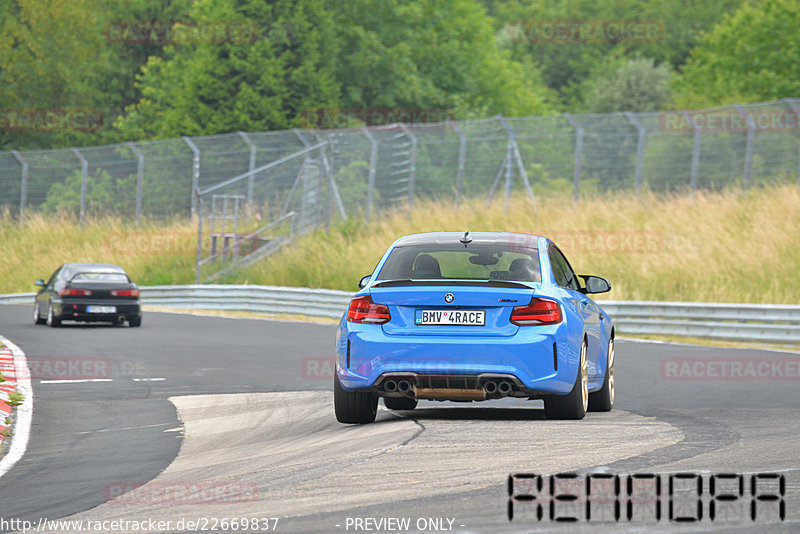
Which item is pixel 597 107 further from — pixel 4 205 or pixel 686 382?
pixel 686 382

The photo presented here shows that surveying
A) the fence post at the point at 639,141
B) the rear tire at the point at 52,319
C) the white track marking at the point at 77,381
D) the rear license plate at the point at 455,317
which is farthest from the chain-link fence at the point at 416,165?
the rear license plate at the point at 455,317

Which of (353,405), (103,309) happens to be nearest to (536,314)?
(353,405)

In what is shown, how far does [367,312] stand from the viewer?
33.3 ft

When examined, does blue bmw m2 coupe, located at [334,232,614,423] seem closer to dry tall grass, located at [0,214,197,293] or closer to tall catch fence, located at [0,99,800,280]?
tall catch fence, located at [0,99,800,280]

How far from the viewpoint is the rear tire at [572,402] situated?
10375 millimetres

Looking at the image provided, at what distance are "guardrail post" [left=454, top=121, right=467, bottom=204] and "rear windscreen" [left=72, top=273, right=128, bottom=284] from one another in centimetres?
1237

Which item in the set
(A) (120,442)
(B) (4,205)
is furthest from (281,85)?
(A) (120,442)

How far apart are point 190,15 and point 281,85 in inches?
369

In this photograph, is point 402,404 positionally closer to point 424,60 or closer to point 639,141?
point 639,141

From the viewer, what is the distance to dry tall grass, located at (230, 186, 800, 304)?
27.6 meters

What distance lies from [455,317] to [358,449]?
1.34m

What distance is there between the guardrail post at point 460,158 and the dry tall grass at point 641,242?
473mm

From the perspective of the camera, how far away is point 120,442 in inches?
420

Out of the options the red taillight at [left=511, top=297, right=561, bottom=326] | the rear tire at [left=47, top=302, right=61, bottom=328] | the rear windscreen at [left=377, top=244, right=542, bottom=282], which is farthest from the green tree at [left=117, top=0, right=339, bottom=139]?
the red taillight at [left=511, top=297, right=561, bottom=326]
